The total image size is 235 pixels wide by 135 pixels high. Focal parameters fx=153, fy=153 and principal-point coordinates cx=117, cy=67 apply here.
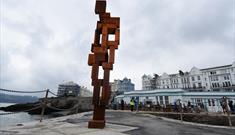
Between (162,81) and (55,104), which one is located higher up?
(162,81)

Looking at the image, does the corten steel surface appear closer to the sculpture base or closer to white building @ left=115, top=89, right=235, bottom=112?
the sculpture base

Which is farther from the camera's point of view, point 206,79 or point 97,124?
point 206,79

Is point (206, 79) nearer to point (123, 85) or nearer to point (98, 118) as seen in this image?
point (123, 85)

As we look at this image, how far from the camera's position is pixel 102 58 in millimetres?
5883

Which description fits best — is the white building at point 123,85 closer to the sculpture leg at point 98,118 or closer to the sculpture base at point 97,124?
the sculpture leg at point 98,118

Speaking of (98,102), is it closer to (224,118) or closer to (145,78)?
(224,118)

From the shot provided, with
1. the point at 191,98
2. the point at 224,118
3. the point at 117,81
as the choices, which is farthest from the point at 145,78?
the point at 224,118

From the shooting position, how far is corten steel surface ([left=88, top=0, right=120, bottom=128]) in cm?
554

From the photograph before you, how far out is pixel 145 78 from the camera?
9169 cm

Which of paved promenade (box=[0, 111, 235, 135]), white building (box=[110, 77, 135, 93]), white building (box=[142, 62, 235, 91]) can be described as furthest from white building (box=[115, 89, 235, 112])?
white building (box=[110, 77, 135, 93])

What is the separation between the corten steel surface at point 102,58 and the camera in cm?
554

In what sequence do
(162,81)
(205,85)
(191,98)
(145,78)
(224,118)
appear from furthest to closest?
(145,78) < (162,81) < (205,85) < (191,98) < (224,118)

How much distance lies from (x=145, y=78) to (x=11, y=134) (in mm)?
89984

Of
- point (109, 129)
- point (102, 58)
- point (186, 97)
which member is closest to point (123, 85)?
point (186, 97)
